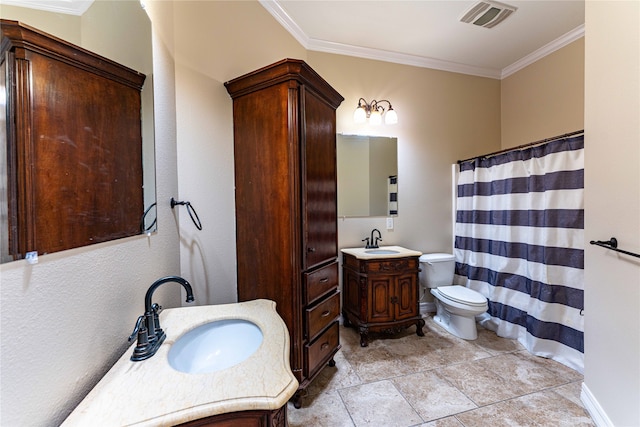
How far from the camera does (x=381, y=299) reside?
7.64 feet

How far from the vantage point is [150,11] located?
1.24 meters

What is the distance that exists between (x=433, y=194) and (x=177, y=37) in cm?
265

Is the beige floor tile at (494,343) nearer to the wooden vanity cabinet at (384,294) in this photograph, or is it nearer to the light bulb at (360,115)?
the wooden vanity cabinet at (384,294)

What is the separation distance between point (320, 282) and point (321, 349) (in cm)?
45

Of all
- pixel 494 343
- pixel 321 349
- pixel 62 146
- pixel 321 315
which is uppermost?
pixel 62 146

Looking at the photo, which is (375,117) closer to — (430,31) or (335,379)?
(430,31)

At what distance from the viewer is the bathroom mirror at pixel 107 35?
550 millimetres

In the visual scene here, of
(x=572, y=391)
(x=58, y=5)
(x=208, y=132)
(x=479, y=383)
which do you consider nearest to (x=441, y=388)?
(x=479, y=383)

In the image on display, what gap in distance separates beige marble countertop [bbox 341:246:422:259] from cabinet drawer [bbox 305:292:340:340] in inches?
19.5

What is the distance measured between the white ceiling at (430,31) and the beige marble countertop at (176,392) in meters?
2.32

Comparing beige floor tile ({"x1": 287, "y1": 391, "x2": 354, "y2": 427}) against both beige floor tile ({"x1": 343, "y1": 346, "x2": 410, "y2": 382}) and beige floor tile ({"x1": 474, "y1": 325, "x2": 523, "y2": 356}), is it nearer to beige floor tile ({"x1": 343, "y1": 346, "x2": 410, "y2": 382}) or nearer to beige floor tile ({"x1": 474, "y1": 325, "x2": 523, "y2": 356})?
beige floor tile ({"x1": 343, "y1": 346, "x2": 410, "y2": 382})

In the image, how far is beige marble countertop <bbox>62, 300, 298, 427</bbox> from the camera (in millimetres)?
590

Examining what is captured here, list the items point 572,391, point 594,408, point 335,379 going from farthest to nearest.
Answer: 1. point 335,379
2. point 572,391
3. point 594,408

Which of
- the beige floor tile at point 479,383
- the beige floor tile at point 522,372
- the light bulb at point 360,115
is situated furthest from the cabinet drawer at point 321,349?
the light bulb at point 360,115
